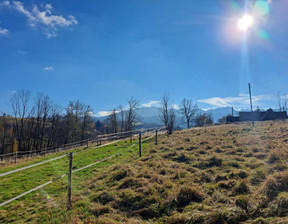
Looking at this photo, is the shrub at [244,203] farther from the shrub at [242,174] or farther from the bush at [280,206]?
the shrub at [242,174]

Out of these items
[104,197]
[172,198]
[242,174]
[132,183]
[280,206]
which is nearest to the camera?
[280,206]

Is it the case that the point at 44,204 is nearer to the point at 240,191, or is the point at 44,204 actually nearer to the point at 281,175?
the point at 240,191

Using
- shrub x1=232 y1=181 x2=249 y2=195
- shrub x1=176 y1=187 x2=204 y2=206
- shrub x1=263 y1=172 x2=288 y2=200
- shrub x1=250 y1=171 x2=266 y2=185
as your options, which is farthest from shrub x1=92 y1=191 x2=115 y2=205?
shrub x1=250 y1=171 x2=266 y2=185

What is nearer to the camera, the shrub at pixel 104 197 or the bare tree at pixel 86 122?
the shrub at pixel 104 197

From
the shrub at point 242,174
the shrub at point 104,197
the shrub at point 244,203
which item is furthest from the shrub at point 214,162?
the shrub at point 104,197

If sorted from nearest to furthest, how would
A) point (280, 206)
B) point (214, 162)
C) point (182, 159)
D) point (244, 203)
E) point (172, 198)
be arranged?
point (280, 206) → point (244, 203) → point (172, 198) → point (214, 162) → point (182, 159)

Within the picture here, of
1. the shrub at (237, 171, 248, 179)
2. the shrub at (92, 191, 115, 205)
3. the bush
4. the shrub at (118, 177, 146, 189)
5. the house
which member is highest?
the house

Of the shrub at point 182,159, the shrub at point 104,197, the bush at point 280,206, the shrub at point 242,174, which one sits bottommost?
the shrub at point 104,197

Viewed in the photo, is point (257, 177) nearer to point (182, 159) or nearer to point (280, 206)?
point (280, 206)

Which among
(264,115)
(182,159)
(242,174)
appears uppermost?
(264,115)

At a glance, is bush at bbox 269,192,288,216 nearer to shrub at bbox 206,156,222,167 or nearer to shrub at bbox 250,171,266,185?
shrub at bbox 250,171,266,185

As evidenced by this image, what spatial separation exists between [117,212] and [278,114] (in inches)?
2558

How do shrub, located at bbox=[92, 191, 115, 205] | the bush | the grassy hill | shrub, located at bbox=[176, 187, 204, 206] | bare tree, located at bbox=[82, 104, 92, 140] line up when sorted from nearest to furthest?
the bush
the grassy hill
shrub, located at bbox=[176, 187, 204, 206]
shrub, located at bbox=[92, 191, 115, 205]
bare tree, located at bbox=[82, 104, 92, 140]

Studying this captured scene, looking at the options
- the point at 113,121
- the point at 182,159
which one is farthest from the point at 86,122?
the point at 182,159
